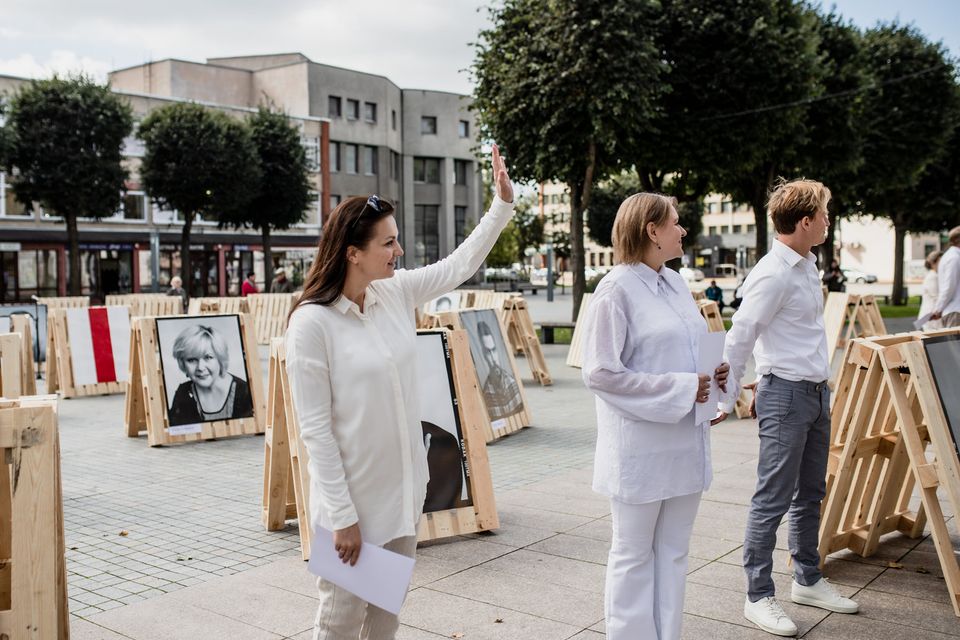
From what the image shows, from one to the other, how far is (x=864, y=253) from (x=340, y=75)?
2210 inches

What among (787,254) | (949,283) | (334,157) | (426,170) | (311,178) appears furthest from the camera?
(426,170)

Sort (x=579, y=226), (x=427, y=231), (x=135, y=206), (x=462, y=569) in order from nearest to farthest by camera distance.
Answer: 1. (x=462, y=569)
2. (x=579, y=226)
3. (x=135, y=206)
4. (x=427, y=231)

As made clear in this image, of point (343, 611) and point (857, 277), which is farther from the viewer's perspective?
point (857, 277)

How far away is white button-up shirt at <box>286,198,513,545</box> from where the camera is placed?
297cm

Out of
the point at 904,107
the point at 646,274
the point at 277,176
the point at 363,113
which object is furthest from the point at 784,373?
the point at 363,113

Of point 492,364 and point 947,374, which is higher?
point 947,374

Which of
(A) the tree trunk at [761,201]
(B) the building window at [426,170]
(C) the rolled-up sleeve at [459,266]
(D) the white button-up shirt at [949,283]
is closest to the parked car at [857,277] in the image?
(B) the building window at [426,170]

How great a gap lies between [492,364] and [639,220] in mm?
6855

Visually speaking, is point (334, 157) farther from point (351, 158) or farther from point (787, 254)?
point (787, 254)

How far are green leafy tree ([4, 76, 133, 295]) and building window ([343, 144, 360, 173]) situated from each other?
1073 inches

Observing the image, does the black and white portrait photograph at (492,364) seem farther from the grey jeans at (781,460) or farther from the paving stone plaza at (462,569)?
the grey jeans at (781,460)

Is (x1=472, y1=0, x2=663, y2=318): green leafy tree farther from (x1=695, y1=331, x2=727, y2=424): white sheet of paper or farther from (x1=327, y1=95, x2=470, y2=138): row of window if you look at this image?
(x1=327, y1=95, x2=470, y2=138): row of window

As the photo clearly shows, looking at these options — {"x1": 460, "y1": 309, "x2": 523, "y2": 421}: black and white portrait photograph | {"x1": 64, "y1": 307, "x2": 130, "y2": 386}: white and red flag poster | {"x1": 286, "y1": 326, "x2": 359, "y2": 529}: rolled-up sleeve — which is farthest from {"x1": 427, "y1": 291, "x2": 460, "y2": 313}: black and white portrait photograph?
{"x1": 286, "y1": 326, "x2": 359, "y2": 529}: rolled-up sleeve

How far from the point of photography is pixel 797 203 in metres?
4.44
